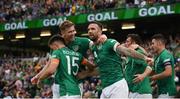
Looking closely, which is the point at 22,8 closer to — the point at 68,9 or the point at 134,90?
the point at 68,9

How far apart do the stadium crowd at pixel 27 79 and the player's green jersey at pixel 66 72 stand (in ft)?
23.7

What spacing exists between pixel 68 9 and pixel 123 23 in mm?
3397

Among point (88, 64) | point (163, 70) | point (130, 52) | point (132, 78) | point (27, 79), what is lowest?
point (27, 79)

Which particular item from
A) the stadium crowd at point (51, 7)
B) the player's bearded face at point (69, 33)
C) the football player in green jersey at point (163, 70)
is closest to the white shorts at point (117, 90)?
the football player in green jersey at point (163, 70)

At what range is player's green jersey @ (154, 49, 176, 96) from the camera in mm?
9062

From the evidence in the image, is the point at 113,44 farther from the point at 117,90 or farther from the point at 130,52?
the point at 117,90

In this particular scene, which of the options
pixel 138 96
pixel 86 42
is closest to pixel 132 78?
pixel 138 96

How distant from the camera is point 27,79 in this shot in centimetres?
2389

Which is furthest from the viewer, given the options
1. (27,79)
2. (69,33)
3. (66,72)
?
(27,79)

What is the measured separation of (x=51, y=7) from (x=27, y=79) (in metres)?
7.17

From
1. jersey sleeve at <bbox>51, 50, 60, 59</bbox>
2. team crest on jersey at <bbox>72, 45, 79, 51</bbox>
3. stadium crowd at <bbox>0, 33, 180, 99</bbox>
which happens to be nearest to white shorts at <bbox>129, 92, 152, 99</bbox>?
team crest on jersey at <bbox>72, 45, 79, 51</bbox>

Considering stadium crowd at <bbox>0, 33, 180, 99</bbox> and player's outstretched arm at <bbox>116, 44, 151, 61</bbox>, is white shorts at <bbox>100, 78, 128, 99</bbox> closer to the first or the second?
player's outstretched arm at <bbox>116, 44, 151, 61</bbox>

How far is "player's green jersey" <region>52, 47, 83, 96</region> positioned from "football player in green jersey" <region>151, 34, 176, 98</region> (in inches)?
70.2

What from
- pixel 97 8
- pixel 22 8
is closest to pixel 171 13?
pixel 97 8
